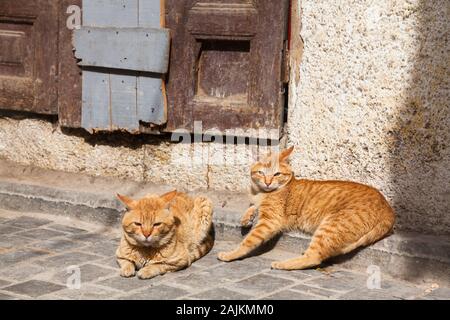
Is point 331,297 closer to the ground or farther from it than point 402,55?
closer to the ground

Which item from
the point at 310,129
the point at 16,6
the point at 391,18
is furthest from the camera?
the point at 16,6

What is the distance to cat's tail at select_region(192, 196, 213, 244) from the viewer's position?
5.81 meters

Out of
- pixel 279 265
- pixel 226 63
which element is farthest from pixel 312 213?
pixel 226 63

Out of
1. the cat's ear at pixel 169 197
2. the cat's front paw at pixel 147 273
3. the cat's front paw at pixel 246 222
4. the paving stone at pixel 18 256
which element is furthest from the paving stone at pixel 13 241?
the cat's front paw at pixel 246 222

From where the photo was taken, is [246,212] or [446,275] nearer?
[446,275]

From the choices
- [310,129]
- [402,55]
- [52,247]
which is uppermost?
[402,55]

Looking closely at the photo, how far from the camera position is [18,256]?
18.7 ft

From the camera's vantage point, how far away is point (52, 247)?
19.6 ft

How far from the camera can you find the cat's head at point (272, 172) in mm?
5988

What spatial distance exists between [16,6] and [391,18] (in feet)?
10.7

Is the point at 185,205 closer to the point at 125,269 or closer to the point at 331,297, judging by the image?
the point at 125,269

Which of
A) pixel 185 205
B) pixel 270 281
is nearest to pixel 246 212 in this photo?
pixel 185 205

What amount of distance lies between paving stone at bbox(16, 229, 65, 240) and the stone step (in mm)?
364

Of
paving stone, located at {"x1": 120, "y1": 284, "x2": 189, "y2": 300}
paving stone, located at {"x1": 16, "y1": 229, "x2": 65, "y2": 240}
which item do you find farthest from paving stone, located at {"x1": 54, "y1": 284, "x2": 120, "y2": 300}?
paving stone, located at {"x1": 16, "y1": 229, "x2": 65, "y2": 240}
